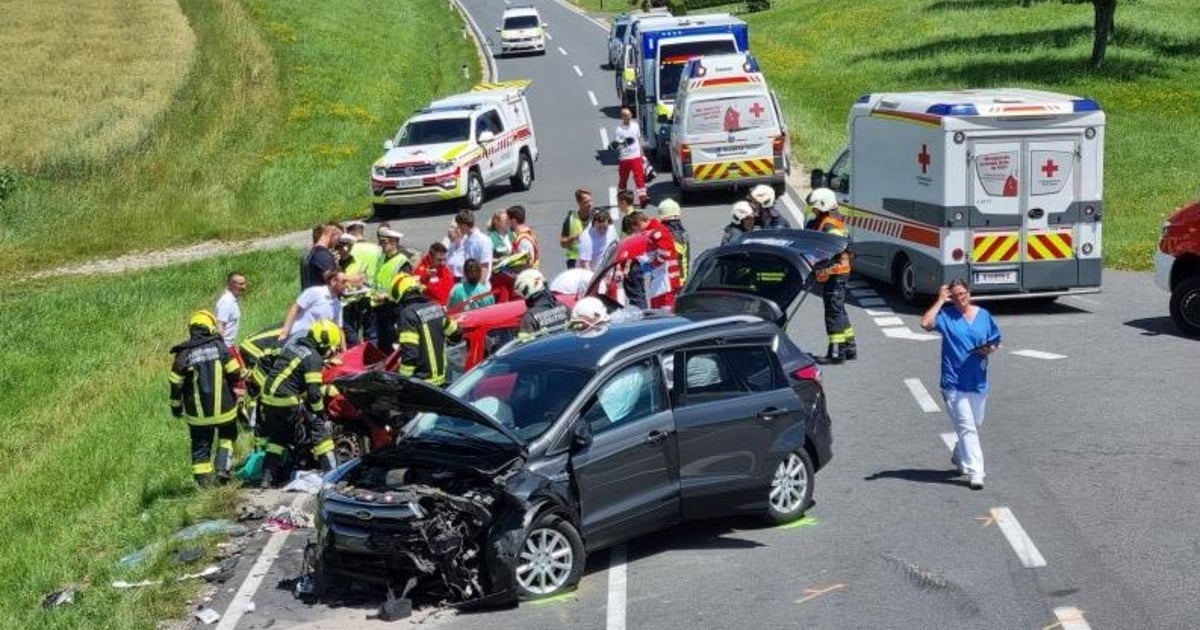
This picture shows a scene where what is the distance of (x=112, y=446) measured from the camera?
17.3 metres

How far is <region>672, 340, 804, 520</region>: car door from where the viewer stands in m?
12.0

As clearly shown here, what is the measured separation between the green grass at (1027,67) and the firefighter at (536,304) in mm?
12600

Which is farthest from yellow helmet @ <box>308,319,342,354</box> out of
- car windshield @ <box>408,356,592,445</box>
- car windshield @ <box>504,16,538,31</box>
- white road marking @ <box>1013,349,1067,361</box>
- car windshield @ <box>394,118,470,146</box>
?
car windshield @ <box>504,16,538,31</box>

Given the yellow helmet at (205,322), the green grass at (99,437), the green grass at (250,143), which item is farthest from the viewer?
the green grass at (250,143)

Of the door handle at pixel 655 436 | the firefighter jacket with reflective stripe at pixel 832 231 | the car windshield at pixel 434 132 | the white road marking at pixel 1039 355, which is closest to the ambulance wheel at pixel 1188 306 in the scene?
the white road marking at pixel 1039 355

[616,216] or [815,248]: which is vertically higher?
[815,248]

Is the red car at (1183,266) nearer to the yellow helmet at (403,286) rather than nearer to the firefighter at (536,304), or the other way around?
the firefighter at (536,304)

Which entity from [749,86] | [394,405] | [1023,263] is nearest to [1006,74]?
[749,86]

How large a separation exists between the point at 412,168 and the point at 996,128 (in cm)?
1362

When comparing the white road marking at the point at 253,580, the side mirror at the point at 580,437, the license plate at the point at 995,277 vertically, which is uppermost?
the side mirror at the point at 580,437

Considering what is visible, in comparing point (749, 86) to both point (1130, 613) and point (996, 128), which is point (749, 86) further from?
point (1130, 613)

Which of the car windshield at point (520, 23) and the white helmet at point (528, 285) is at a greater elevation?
the white helmet at point (528, 285)

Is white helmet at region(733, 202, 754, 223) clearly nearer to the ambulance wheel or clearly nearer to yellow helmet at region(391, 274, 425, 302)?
yellow helmet at region(391, 274, 425, 302)

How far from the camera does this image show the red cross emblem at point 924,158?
20.6 metres
